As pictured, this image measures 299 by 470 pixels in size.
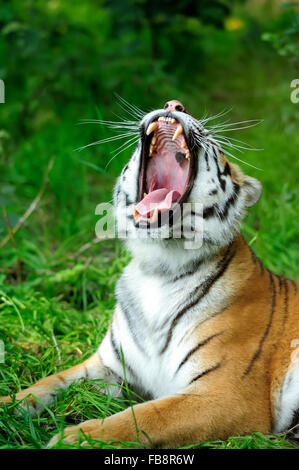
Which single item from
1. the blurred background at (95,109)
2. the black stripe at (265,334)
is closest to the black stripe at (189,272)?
the black stripe at (265,334)

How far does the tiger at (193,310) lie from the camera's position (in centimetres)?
243

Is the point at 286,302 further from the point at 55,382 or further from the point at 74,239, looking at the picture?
the point at 74,239

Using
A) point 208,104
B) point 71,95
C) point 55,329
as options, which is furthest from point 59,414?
point 208,104

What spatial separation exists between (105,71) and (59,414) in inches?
166

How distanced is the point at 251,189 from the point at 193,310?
2.05 ft

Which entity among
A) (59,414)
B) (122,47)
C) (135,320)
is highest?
(122,47)

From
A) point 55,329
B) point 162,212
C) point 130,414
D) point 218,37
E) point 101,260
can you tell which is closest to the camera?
point 130,414

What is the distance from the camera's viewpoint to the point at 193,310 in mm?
2623

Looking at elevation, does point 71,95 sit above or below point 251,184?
above

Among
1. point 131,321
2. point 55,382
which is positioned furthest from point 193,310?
point 55,382

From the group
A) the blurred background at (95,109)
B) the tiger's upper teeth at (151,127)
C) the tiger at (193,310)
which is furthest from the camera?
the blurred background at (95,109)

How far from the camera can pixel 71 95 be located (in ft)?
20.3

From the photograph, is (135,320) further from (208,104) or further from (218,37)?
(218,37)

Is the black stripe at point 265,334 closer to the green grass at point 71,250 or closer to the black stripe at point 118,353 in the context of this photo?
the green grass at point 71,250
